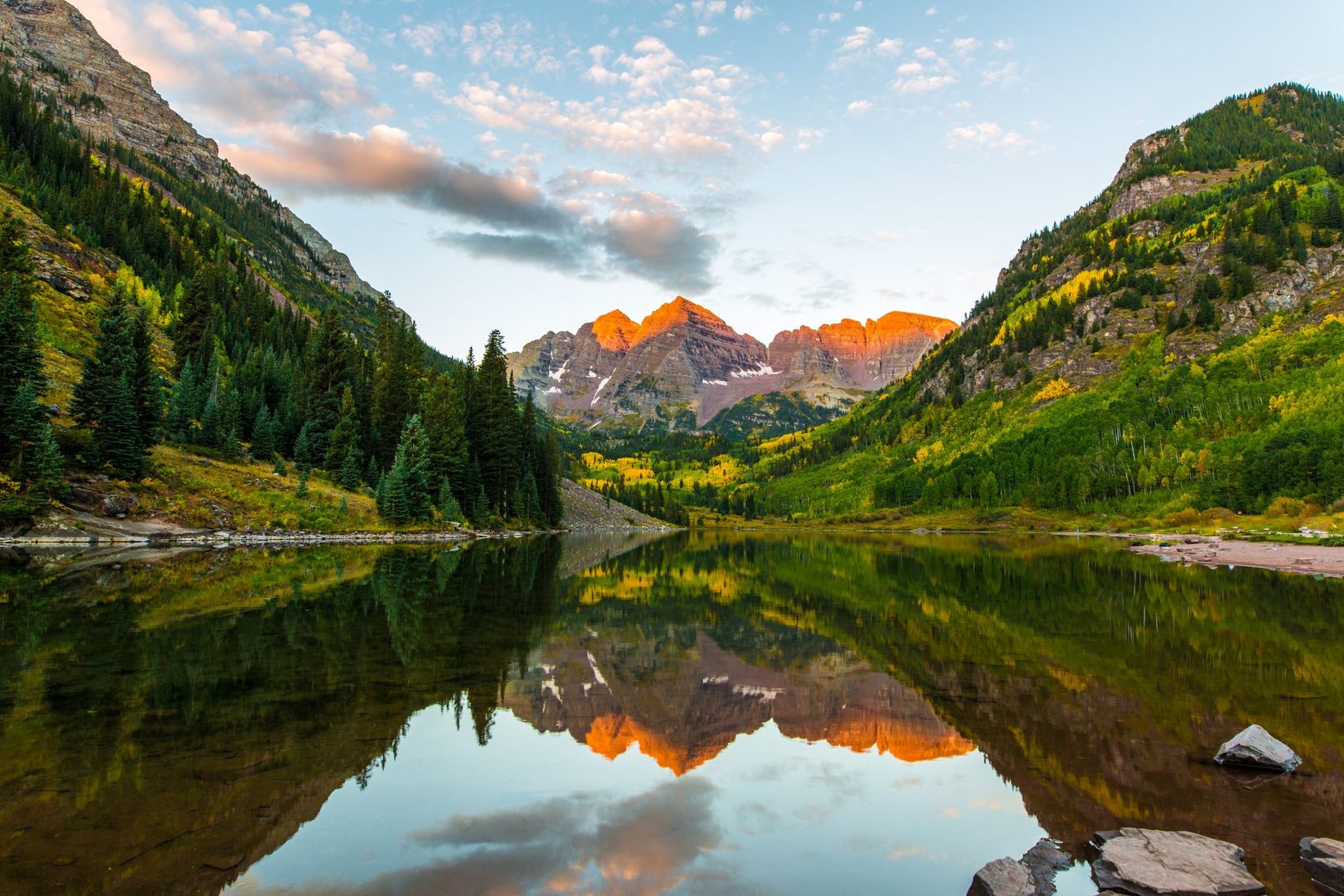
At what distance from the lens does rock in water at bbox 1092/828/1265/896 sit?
851 centimetres

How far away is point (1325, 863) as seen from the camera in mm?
8766

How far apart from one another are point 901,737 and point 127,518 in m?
70.7

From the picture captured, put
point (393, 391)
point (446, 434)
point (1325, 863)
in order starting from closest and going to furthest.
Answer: point (1325, 863)
point (446, 434)
point (393, 391)

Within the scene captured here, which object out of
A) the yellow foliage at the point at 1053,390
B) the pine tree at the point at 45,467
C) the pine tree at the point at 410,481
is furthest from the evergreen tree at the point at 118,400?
the yellow foliage at the point at 1053,390

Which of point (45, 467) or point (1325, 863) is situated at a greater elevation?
point (45, 467)

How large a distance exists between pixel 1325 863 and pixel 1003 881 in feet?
13.7

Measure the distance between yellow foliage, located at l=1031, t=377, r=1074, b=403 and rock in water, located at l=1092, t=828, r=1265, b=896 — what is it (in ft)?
676

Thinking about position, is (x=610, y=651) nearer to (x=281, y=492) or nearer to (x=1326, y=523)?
(x=281, y=492)

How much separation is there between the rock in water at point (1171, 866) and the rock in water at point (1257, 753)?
166 inches

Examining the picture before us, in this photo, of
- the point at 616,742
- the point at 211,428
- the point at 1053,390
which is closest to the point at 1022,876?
the point at 616,742

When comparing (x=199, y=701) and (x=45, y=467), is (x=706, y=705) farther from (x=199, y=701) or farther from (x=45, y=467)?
(x=45, y=467)

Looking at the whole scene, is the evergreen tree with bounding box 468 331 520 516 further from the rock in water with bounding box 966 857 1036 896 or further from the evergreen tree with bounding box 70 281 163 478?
the rock in water with bounding box 966 857 1036 896

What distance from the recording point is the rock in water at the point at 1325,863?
854cm

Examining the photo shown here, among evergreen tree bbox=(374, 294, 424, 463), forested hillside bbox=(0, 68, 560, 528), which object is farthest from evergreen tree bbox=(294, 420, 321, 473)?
evergreen tree bbox=(374, 294, 424, 463)
